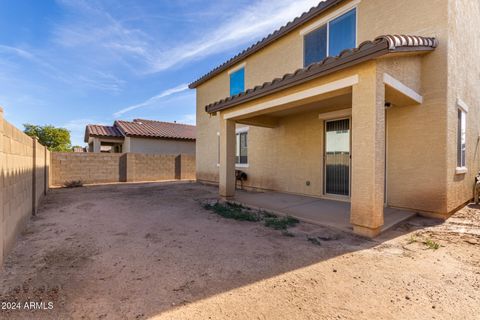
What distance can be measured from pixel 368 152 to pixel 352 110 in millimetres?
851

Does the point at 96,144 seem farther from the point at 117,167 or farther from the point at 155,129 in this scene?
the point at 117,167

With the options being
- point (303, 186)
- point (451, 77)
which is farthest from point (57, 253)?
point (451, 77)

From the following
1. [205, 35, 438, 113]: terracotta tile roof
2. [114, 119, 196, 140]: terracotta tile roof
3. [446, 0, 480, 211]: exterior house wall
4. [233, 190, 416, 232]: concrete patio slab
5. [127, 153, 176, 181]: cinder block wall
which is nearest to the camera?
[205, 35, 438, 113]: terracotta tile roof

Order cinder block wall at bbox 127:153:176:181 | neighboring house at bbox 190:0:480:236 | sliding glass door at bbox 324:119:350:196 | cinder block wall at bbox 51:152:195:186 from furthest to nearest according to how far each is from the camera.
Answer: cinder block wall at bbox 127:153:176:181 → cinder block wall at bbox 51:152:195:186 → sliding glass door at bbox 324:119:350:196 → neighboring house at bbox 190:0:480:236

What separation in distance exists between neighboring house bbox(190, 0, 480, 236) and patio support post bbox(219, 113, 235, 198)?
3 cm

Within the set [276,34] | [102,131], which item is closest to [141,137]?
[102,131]

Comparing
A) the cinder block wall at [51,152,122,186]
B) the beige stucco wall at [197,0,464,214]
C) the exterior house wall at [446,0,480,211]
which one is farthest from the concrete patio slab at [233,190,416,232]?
the cinder block wall at [51,152,122,186]

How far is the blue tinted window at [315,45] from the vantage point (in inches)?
293

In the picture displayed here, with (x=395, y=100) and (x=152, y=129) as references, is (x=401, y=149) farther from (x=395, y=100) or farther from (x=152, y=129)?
Answer: (x=152, y=129)

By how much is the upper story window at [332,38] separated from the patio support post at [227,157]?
3.75 metres

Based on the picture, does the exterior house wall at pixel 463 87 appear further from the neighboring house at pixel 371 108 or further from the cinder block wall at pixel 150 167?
the cinder block wall at pixel 150 167

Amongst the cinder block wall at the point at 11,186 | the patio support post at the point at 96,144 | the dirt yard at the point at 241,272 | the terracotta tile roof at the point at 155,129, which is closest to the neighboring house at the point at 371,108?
the dirt yard at the point at 241,272

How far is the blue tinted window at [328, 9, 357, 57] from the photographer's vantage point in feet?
22.3

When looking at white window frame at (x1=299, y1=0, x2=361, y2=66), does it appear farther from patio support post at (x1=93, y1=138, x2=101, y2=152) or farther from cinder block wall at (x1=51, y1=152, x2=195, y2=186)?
patio support post at (x1=93, y1=138, x2=101, y2=152)
